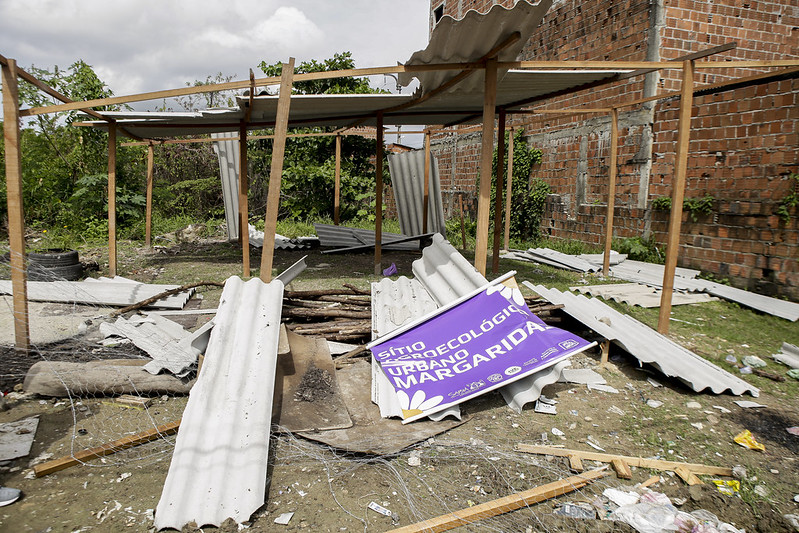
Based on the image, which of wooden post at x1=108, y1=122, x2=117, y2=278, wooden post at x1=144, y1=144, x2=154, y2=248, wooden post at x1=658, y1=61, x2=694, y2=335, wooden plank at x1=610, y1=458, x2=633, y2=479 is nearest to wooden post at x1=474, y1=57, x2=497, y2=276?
wooden post at x1=658, y1=61, x2=694, y2=335

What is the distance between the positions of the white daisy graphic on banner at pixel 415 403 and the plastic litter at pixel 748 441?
1.85 meters

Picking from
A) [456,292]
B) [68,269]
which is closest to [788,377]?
Answer: [456,292]

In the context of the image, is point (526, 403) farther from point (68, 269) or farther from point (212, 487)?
point (68, 269)

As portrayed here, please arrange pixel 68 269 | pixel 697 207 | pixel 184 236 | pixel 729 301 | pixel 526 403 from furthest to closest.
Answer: pixel 184 236
pixel 697 207
pixel 68 269
pixel 729 301
pixel 526 403

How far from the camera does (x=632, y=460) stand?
2.74 m

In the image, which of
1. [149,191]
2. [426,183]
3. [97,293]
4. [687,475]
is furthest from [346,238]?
[687,475]

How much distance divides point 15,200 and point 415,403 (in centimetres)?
Result: 354

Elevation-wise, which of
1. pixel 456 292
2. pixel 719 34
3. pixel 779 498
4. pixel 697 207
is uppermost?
pixel 719 34

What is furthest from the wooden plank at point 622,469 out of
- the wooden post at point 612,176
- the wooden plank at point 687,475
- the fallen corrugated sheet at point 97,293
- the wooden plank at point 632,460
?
the wooden post at point 612,176

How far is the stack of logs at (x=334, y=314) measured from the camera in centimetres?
427

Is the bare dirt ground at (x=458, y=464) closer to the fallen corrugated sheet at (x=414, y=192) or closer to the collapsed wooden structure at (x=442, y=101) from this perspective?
the collapsed wooden structure at (x=442, y=101)

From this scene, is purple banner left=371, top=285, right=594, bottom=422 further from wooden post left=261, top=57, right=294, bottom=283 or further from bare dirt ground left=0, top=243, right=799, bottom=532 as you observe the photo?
wooden post left=261, top=57, right=294, bottom=283

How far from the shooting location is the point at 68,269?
22.2ft

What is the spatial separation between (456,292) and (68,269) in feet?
18.5
